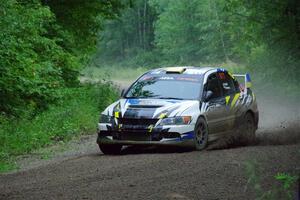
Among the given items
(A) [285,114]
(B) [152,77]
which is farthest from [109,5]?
(B) [152,77]

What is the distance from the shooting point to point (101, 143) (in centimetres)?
1377

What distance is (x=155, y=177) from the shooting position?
31.8ft

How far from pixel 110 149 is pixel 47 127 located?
442 centimetres

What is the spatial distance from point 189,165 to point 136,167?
0.82m

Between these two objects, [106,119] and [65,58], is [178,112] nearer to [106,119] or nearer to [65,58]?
[106,119]

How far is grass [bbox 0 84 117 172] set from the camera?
15.4 metres

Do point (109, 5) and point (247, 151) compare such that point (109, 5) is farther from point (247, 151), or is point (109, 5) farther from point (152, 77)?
point (247, 151)

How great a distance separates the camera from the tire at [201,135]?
13.5m

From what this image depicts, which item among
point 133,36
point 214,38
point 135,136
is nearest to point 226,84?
point 135,136

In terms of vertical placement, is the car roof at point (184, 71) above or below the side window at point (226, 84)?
above

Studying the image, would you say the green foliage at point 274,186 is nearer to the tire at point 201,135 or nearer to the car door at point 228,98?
the tire at point 201,135

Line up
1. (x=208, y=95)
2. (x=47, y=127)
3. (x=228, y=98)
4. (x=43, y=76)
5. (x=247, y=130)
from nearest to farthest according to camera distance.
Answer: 1. (x=208, y=95)
2. (x=228, y=98)
3. (x=247, y=130)
4. (x=43, y=76)
5. (x=47, y=127)

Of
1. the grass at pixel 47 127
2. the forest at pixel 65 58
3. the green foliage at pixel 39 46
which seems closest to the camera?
the green foliage at pixel 39 46

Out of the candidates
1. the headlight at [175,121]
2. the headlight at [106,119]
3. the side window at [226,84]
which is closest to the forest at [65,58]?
the headlight at [106,119]
